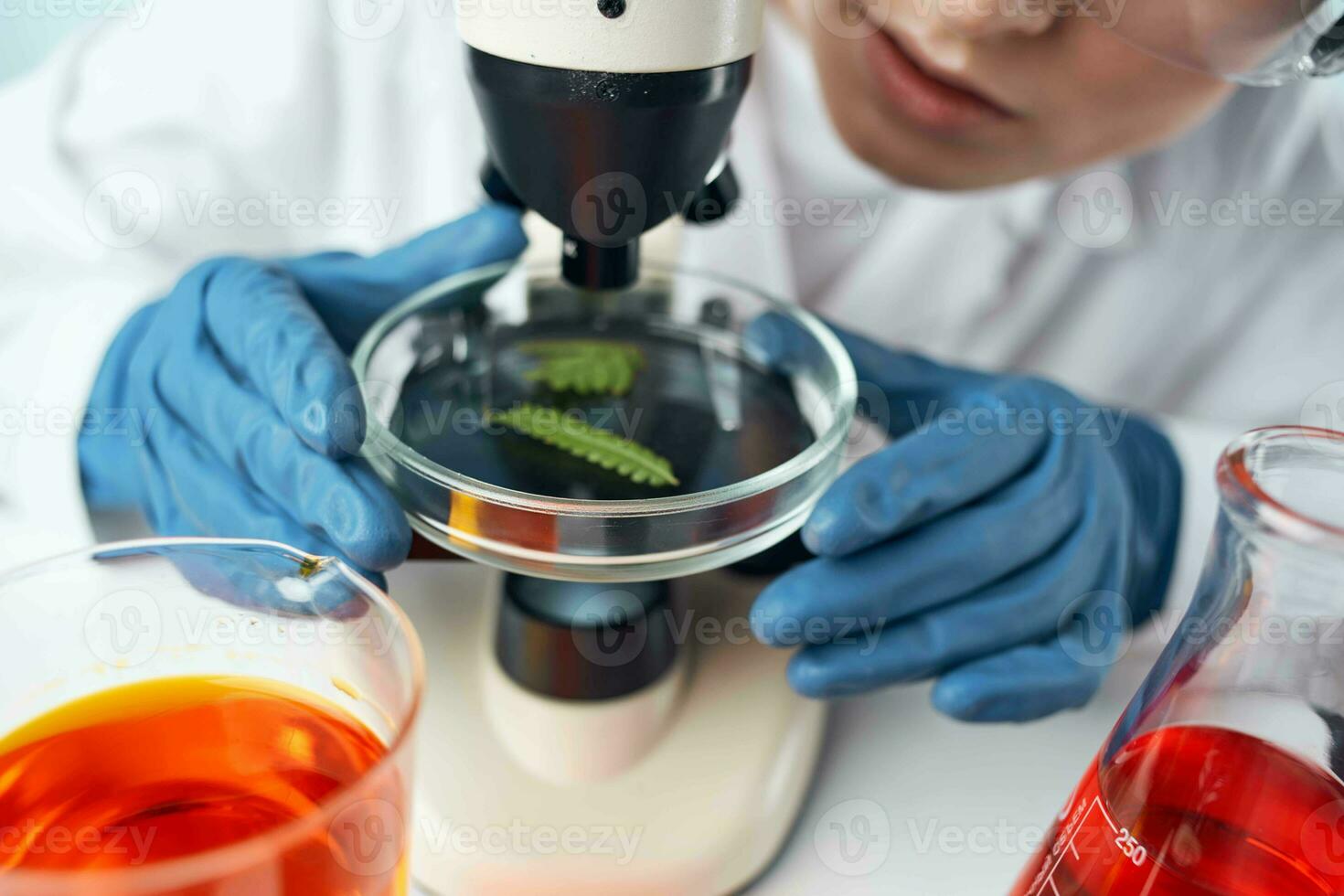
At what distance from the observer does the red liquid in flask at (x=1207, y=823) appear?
430mm

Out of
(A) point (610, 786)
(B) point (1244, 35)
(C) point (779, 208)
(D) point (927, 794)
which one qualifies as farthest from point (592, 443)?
(C) point (779, 208)

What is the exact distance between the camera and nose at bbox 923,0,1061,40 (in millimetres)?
743

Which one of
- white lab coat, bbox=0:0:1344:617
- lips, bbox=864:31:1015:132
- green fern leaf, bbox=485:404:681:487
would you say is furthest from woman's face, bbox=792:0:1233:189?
green fern leaf, bbox=485:404:681:487

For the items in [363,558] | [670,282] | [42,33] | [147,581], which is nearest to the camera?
[147,581]

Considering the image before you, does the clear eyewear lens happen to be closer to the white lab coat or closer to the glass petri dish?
the glass petri dish

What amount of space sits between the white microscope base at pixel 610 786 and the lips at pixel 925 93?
48cm

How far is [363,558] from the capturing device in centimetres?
58

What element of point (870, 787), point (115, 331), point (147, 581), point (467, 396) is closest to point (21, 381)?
point (115, 331)

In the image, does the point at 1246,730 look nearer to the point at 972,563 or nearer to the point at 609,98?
the point at 972,563

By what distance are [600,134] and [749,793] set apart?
399 millimetres

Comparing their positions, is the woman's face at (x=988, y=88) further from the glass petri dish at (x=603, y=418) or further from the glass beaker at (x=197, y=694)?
the glass beaker at (x=197, y=694)

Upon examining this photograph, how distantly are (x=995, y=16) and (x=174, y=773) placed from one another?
693mm

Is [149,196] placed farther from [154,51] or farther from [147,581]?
[147,581]

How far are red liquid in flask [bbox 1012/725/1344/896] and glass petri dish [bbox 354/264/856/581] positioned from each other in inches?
8.9
